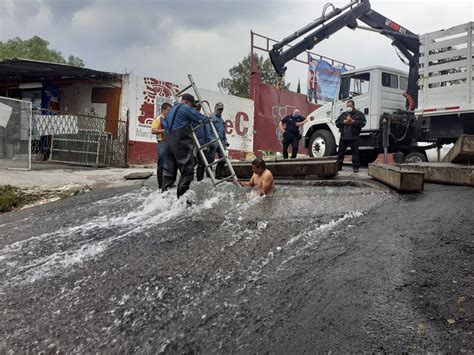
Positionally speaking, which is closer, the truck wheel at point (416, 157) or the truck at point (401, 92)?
the truck at point (401, 92)

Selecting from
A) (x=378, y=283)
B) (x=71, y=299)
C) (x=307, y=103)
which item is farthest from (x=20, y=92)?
(x=378, y=283)

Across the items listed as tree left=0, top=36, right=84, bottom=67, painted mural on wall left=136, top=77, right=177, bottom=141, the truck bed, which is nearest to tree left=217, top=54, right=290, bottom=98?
tree left=0, top=36, right=84, bottom=67

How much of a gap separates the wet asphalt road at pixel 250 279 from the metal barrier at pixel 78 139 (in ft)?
23.6

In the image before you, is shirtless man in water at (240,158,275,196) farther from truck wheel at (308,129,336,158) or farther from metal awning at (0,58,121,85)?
metal awning at (0,58,121,85)

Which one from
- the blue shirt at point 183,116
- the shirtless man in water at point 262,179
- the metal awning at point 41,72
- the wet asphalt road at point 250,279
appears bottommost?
the wet asphalt road at point 250,279

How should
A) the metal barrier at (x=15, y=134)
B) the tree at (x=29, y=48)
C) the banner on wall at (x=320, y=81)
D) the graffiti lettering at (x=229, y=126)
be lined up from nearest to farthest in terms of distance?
1. the metal barrier at (x=15, y=134)
2. the graffiti lettering at (x=229, y=126)
3. the banner on wall at (x=320, y=81)
4. the tree at (x=29, y=48)

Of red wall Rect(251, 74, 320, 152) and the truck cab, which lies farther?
red wall Rect(251, 74, 320, 152)

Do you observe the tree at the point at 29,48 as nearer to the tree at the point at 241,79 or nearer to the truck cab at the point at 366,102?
the tree at the point at 241,79

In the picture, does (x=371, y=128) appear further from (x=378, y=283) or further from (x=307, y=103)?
(x=307, y=103)

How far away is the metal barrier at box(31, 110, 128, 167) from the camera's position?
12.7 metres

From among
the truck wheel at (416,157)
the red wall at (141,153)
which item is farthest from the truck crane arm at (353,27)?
the red wall at (141,153)

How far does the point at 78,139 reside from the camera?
12695 millimetres

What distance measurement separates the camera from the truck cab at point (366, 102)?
1011cm

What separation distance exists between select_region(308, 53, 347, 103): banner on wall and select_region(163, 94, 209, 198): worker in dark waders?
43.4ft
